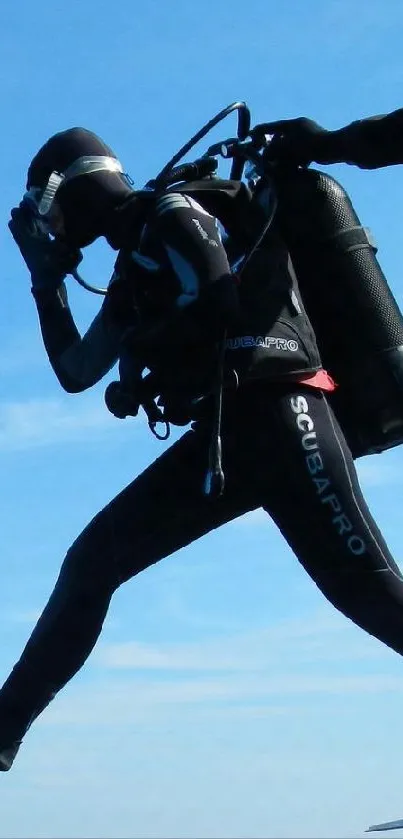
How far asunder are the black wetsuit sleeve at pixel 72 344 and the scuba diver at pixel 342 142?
77cm

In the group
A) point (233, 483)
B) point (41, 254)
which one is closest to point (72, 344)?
point (41, 254)

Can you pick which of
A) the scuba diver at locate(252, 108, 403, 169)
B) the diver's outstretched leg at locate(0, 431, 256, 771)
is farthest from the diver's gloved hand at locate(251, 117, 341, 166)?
the diver's outstretched leg at locate(0, 431, 256, 771)

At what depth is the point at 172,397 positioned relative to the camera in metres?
4.69

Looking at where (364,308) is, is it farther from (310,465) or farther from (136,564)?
(136,564)

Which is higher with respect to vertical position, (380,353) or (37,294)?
(37,294)

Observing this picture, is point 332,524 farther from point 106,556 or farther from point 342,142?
point 342,142

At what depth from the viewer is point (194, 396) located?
4645 millimetres

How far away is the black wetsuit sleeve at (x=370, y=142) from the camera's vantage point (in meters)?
4.48

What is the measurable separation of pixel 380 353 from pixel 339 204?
48 cm

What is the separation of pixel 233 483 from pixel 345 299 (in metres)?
0.64

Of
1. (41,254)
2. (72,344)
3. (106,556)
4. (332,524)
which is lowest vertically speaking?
(332,524)

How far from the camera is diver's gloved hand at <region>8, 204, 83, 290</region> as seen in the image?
518 centimetres

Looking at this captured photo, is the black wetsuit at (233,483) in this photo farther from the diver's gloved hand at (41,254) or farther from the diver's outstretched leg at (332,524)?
the diver's gloved hand at (41,254)

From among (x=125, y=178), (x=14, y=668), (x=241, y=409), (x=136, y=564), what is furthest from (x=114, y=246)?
(x=14, y=668)
